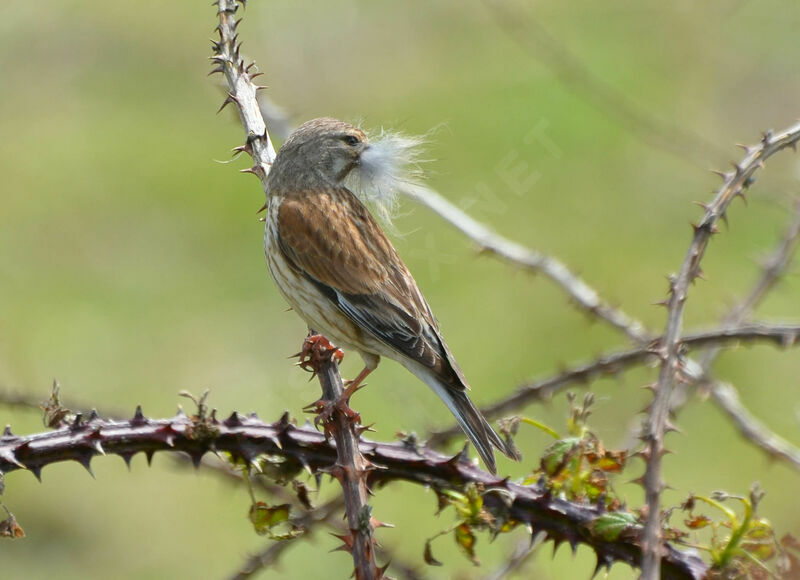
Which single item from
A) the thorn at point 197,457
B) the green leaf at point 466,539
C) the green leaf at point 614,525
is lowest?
the green leaf at point 466,539

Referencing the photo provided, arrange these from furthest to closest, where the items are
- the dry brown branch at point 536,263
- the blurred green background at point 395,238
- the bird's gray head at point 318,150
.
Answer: the blurred green background at point 395,238
the bird's gray head at point 318,150
the dry brown branch at point 536,263

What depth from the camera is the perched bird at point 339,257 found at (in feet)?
13.6

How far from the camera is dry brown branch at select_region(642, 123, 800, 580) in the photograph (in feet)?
7.26

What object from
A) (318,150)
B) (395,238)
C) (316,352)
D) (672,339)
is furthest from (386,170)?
(395,238)

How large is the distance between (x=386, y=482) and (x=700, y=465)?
5158mm

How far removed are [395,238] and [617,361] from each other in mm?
3096

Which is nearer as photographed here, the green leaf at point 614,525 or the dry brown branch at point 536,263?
the green leaf at point 614,525

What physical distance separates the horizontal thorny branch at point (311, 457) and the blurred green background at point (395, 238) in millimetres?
3536

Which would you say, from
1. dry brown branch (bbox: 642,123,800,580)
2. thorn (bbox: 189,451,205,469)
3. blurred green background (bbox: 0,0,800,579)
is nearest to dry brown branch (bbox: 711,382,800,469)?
dry brown branch (bbox: 642,123,800,580)

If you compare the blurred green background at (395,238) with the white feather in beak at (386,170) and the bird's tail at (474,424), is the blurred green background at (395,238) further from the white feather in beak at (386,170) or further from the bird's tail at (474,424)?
the bird's tail at (474,424)

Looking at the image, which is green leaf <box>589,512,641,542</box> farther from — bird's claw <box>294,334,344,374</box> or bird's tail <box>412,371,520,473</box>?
bird's claw <box>294,334,344,374</box>

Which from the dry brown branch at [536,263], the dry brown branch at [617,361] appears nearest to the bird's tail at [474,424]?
the dry brown branch at [617,361]

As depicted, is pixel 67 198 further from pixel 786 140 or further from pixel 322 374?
pixel 786 140

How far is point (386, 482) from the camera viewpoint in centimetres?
287
